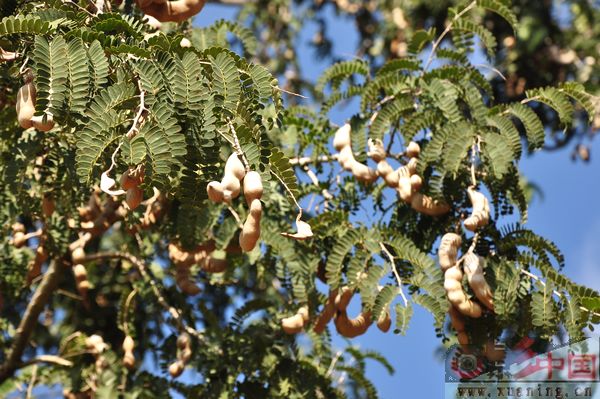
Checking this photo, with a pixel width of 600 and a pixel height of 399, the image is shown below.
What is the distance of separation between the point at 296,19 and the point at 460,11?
14.9 ft

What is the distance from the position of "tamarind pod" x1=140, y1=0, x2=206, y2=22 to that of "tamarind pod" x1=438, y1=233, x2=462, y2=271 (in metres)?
1.03

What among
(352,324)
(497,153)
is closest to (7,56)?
(352,324)

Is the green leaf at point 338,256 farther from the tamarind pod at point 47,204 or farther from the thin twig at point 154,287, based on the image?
the tamarind pod at point 47,204

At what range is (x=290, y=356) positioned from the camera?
3938 mm

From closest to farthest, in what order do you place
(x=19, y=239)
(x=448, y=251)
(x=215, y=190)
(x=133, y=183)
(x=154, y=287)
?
1. (x=215, y=190)
2. (x=133, y=183)
3. (x=448, y=251)
4. (x=19, y=239)
5. (x=154, y=287)

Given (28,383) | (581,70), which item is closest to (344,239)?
(28,383)

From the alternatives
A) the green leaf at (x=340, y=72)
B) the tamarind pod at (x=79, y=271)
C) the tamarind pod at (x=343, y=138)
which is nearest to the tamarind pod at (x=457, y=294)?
the tamarind pod at (x=343, y=138)

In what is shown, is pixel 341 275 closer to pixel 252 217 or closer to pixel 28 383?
pixel 252 217

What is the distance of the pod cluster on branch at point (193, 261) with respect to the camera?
375cm

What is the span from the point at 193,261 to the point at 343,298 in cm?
61

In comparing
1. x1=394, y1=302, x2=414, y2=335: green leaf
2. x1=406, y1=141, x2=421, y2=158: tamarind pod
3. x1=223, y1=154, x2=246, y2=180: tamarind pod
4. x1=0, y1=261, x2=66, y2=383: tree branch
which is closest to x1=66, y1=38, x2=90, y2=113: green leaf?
x1=223, y1=154, x2=246, y2=180: tamarind pod

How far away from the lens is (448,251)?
332cm

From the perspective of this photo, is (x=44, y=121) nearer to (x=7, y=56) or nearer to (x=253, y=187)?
(x=7, y=56)

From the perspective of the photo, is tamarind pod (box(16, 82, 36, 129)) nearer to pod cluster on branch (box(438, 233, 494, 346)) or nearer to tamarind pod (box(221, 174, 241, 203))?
tamarind pod (box(221, 174, 241, 203))
